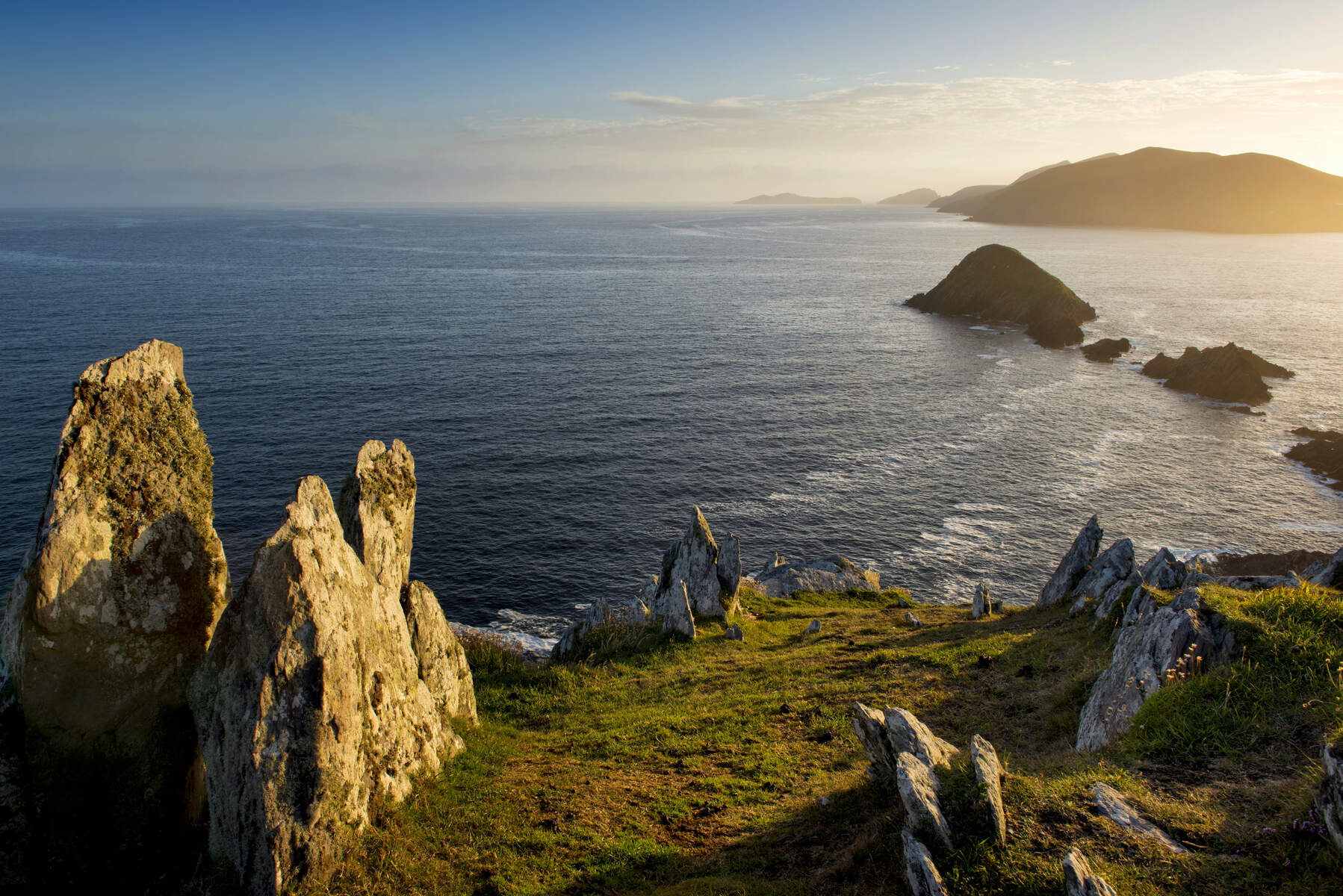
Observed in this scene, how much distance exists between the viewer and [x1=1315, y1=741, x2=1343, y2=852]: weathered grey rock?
10.4 metres

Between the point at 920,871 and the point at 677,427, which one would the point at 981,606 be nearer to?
the point at 920,871

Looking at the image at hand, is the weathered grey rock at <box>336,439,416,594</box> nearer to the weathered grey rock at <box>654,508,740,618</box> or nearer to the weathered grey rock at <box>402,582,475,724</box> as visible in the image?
the weathered grey rock at <box>402,582,475,724</box>

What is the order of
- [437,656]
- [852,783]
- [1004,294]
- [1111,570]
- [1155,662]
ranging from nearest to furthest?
[852,783], [1155,662], [437,656], [1111,570], [1004,294]

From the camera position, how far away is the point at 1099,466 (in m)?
74.5

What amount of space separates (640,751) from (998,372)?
108 metres

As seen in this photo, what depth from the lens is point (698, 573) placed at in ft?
119

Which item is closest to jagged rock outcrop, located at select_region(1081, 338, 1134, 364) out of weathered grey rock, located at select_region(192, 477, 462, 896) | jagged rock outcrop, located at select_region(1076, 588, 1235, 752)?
jagged rock outcrop, located at select_region(1076, 588, 1235, 752)

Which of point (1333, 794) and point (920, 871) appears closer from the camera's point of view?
point (1333, 794)

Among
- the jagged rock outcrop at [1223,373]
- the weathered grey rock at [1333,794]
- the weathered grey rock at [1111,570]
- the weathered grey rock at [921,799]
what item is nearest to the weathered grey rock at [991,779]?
the weathered grey rock at [921,799]

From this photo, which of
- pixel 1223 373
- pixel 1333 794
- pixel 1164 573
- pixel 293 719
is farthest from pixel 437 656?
pixel 1223 373

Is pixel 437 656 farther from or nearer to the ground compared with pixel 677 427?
farther from the ground

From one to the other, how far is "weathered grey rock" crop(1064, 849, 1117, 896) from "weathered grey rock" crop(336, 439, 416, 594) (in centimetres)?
1805

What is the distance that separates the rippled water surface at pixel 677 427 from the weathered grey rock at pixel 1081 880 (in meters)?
42.0

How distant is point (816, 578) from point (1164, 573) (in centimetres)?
2299
